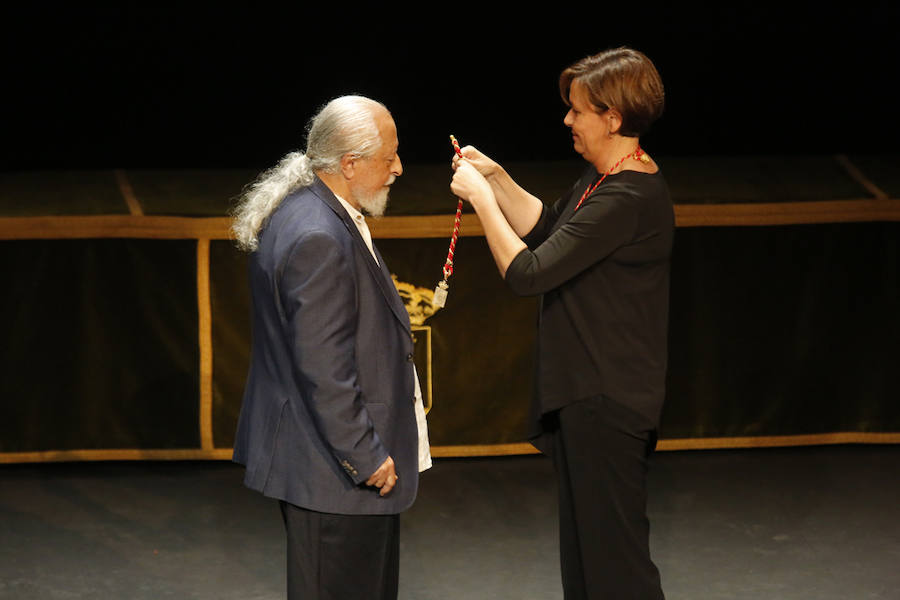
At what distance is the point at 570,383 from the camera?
2.68 meters

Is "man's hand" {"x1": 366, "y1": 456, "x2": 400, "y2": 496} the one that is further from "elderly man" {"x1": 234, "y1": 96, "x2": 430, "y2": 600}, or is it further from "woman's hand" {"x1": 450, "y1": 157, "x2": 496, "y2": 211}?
"woman's hand" {"x1": 450, "y1": 157, "x2": 496, "y2": 211}

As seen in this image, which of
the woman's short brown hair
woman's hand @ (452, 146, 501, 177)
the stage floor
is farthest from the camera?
the stage floor

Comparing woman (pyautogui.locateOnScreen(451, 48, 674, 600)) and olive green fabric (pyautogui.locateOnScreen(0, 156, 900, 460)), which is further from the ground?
woman (pyautogui.locateOnScreen(451, 48, 674, 600))

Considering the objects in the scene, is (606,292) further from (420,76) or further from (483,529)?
(420,76)

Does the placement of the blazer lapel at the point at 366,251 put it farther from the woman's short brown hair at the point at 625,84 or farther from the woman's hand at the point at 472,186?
the woman's short brown hair at the point at 625,84

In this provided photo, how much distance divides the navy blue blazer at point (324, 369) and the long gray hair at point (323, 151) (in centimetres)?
3

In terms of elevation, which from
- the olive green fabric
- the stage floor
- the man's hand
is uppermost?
the man's hand

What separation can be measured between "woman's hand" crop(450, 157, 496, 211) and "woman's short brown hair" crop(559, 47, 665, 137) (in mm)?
281

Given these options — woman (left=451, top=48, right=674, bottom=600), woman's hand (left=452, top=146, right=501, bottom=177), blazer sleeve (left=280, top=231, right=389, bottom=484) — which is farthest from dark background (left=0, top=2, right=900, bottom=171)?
blazer sleeve (left=280, top=231, right=389, bottom=484)

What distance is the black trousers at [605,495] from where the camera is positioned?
8.78 ft

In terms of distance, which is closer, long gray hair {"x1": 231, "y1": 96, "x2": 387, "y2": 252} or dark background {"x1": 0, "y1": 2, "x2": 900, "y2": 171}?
long gray hair {"x1": 231, "y1": 96, "x2": 387, "y2": 252}

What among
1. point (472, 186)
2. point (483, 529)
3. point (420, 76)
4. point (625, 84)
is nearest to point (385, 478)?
point (472, 186)

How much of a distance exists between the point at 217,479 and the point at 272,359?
2.14 metres

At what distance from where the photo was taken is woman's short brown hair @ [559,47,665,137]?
8.43ft
